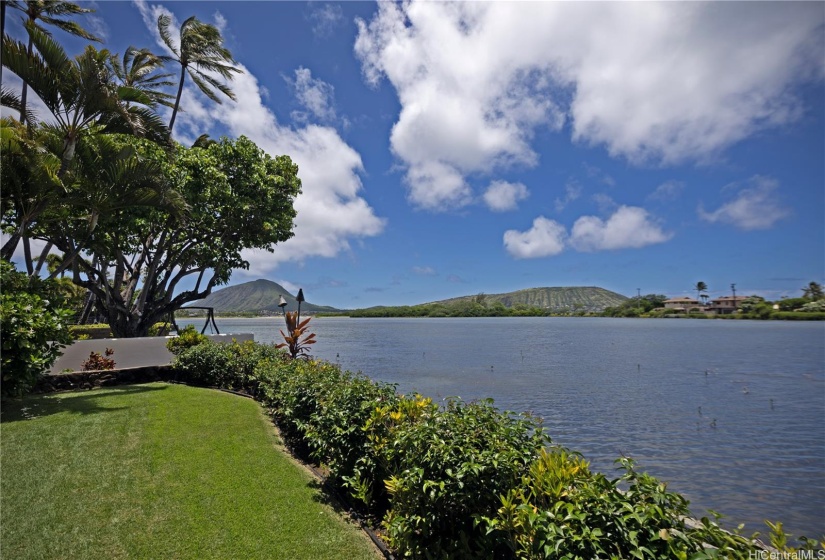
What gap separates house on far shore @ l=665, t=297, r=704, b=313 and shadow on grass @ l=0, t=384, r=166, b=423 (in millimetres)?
170166

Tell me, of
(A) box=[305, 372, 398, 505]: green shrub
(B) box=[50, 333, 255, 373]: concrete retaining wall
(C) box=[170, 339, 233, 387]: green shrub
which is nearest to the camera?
(A) box=[305, 372, 398, 505]: green shrub

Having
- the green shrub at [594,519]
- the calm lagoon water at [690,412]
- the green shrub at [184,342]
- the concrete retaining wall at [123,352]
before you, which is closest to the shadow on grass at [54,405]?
the concrete retaining wall at [123,352]

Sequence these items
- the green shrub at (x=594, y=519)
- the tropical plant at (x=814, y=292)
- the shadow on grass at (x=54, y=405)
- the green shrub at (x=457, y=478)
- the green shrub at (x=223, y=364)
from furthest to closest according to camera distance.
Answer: the tropical plant at (x=814, y=292) < the green shrub at (x=223, y=364) < the shadow on grass at (x=54, y=405) < the green shrub at (x=457, y=478) < the green shrub at (x=594, y=519)

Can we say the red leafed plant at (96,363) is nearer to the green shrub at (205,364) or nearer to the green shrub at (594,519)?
the green shrub at (205,364)

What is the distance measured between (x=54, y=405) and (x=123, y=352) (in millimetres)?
4928

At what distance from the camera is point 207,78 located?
858 inches

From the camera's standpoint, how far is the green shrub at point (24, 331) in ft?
26.3

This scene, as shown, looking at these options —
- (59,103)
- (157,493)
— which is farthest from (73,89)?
(157,493)

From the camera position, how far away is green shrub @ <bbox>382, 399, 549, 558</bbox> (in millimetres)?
3303

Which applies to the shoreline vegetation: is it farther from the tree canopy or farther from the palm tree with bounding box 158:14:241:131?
the palm tree with bounding box 158:14:241:131

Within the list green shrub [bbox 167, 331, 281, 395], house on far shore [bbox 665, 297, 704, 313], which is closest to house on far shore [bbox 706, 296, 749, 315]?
house on far shore [bbox 665, 297, 704, 313]

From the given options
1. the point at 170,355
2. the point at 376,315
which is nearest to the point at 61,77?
the point at 170,355

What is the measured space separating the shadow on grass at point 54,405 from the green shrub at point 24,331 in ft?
2.05

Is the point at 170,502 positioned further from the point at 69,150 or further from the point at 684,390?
the point at 684,390
